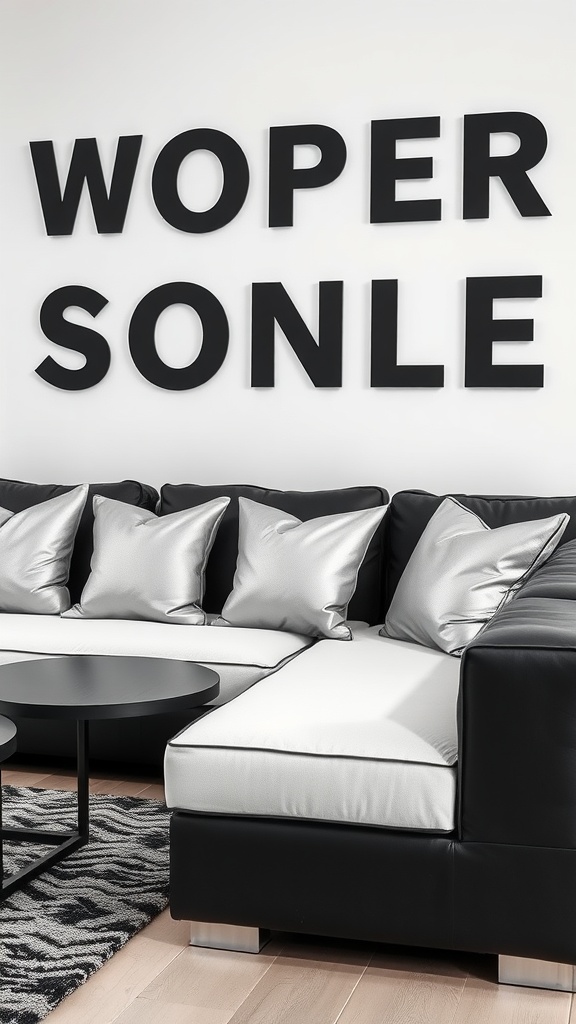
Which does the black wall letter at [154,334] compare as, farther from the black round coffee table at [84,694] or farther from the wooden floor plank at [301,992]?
the wooden floor plank at [301,992]

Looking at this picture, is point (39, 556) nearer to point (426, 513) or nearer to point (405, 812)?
point (426, 513)

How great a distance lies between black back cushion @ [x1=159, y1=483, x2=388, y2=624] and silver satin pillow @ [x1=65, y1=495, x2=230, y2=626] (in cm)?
9

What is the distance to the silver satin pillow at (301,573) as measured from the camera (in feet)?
11.1

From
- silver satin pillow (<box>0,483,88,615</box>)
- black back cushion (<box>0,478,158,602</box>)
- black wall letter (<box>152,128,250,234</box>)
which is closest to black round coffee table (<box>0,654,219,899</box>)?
silver satin pillow (<box>0,483,88,615</box>)

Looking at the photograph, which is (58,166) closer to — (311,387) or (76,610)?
(311,387)

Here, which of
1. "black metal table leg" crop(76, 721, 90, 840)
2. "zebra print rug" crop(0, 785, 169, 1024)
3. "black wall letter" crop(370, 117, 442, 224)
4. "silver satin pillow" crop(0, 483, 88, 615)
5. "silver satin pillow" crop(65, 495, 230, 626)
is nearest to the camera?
"zebra print rug" crop(0, 785, 169, 1024)

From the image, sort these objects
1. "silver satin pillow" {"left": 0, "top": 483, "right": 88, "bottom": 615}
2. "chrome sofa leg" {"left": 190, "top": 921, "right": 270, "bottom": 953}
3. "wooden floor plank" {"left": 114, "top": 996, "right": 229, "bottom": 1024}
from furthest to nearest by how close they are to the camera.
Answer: "silver satin pillow" {"left": 0, "top": 483, "right": 88, "bottom": 615} → "chrome sofa leg" {"left": 190, "top": 921, "right": 270, "bottom": 953} → "wooden floor plank" {"left": 114, "top": 996, "right": 229, "bottom": 1024}

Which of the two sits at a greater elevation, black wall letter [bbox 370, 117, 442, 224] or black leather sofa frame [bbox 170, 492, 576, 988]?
black wall letter [bbox 370, 117, 442, 224]

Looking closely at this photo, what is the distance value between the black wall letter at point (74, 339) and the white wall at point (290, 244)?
1.6 inches

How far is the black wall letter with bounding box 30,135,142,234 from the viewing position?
4.23 meters

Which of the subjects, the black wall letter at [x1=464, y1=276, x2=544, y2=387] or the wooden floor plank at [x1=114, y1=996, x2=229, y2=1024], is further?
the black wall letter at [x1=464, y1=276, x2=544, y2=387]

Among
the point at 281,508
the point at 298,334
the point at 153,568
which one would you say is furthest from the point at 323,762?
the point at 298,334

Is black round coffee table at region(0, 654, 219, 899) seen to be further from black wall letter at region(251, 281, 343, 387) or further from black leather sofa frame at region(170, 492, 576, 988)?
black wall letter at region(251, 281, 343, 387)

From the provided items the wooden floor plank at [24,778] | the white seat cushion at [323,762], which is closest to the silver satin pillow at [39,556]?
the wooden floor plank at [24,778]
